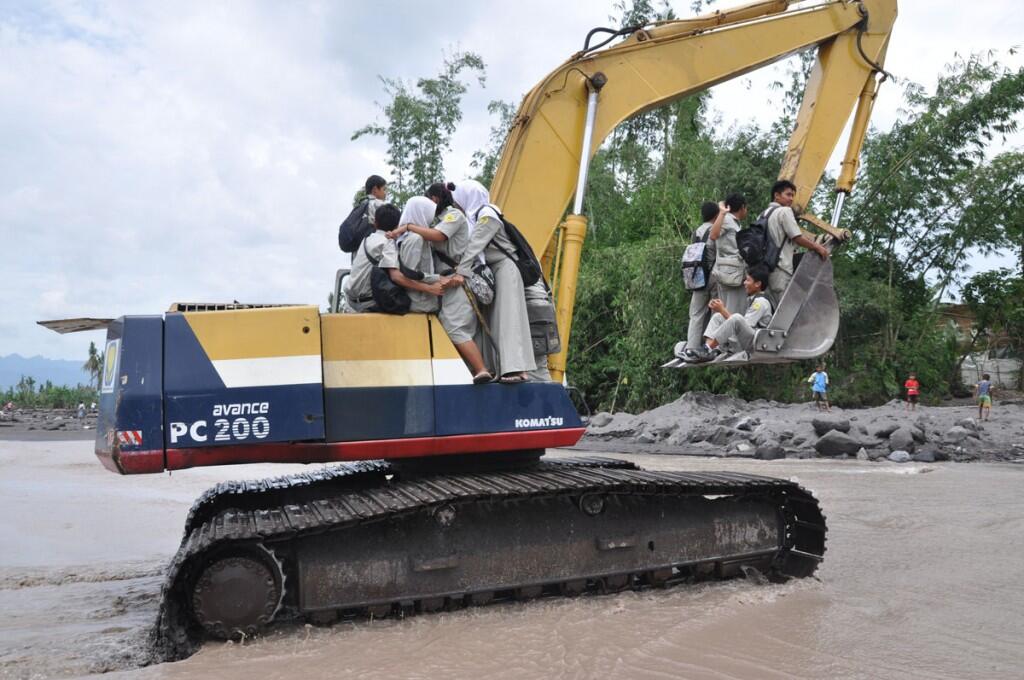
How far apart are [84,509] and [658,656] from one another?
23.0 feet

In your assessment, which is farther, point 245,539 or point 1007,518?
point 1007,518

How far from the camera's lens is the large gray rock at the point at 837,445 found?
1249 centimetres

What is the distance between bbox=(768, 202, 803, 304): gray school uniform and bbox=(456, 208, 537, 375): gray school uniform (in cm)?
204

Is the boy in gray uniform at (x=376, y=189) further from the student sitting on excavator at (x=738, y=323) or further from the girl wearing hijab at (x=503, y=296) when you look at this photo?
the student sitting on excavator at (x=738, y=323)

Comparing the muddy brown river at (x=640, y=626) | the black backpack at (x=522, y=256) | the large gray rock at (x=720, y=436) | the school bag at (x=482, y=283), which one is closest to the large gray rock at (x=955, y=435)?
the large gray rock at (x=720, y=436)

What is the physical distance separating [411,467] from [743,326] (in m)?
2.39

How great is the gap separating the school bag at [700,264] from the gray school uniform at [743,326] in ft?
1.36

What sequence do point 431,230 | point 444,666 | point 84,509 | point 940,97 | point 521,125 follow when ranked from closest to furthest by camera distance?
1. point 444,666
2. point 431,230
3. point 521,125
4. point 84,509
5. point 940,97

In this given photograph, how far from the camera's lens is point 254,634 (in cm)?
401

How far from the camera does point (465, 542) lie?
175 inches

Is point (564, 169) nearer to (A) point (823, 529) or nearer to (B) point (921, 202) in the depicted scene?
(A) point (823, 529)

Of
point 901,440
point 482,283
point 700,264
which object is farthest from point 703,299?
point 901,440

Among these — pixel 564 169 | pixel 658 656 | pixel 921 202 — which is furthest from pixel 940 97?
pixel 658 656

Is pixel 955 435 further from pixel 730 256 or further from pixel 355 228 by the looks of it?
pixel 355 228
